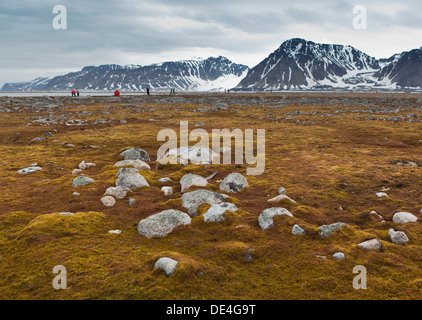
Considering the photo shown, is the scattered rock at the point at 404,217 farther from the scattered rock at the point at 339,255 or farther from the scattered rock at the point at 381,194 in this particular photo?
the scattered rock at the point at 339,255

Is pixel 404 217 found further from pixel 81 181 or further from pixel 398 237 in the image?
pixel 81 181

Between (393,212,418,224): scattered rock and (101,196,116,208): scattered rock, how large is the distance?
7650 millimetres

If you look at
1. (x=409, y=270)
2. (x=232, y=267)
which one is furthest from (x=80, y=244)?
(x=409, y=270)

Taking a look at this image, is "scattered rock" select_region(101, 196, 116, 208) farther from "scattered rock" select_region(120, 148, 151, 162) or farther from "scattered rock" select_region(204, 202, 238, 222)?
"scattered rock" select_region(120, 148, 151, 162)

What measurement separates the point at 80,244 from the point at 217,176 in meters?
6.14

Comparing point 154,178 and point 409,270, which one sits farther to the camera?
point 154,178

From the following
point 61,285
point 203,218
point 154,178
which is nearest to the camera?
point 61,285

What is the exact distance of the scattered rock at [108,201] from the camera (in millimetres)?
8008

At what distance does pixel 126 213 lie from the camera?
7.50 m

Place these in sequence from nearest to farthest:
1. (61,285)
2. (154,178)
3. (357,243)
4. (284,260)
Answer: (61,285) → (284,260) → (357,243) → (154,178)

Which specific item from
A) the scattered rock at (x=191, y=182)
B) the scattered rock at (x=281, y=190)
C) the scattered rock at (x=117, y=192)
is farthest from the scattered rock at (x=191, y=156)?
the scattered rock at (x=281, y=190)

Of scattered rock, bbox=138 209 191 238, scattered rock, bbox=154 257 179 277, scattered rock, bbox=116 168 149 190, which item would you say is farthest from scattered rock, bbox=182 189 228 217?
scattered rock, bbox=154 257 179 277

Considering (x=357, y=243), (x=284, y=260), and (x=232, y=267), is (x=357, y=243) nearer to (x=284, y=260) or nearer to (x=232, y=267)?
(x=284, y=260)

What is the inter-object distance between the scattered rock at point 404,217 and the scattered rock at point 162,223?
17.1 ft
